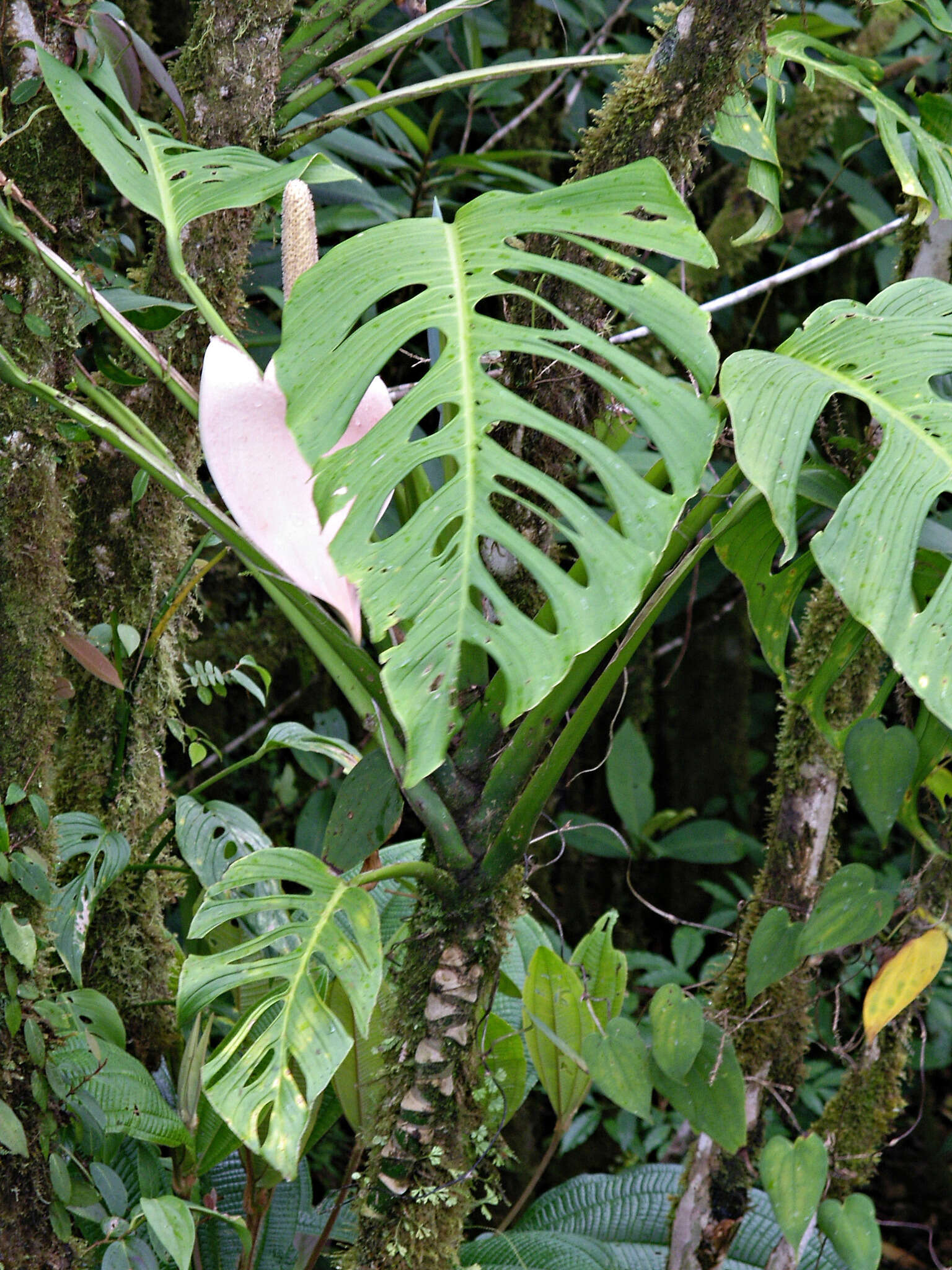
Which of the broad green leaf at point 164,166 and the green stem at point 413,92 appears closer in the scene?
the broad green leaf at point 164,166

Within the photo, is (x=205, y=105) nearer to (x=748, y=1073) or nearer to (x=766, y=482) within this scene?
(x=766, y=482)

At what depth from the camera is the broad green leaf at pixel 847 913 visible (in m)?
0.83

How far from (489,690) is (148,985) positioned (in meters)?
0.60

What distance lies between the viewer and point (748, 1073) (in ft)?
3.46

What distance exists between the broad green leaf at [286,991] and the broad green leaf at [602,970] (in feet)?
1.17

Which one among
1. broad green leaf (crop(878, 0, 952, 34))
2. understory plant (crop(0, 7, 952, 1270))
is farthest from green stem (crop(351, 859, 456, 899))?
broad green leaf (crop(878, 0, 952, 34))

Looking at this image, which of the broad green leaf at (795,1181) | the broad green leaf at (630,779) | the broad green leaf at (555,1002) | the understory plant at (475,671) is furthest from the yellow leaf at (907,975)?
the broad green leaf at (630,779)

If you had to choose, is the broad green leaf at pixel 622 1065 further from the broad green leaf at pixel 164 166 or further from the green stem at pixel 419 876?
the broad green leaf at pixel 164 166

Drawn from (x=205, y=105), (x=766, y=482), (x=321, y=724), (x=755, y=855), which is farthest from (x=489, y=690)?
(x=755, y=855)

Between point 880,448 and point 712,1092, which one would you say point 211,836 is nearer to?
point 712,1092

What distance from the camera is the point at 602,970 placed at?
3.21ft

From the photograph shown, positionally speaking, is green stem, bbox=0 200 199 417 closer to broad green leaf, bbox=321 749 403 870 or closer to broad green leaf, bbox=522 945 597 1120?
broad green leaf, bbox=321 749 403 870

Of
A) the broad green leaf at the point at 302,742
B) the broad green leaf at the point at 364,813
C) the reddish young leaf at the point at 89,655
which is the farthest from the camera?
the broad green leaf at the point at 302,742

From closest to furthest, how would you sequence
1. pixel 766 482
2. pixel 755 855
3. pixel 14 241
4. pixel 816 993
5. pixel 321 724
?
1. pixel 766 482
2. pixel 14 241
3. pixel 816 993
4. pixel 321 724
5. pixel 755 855
